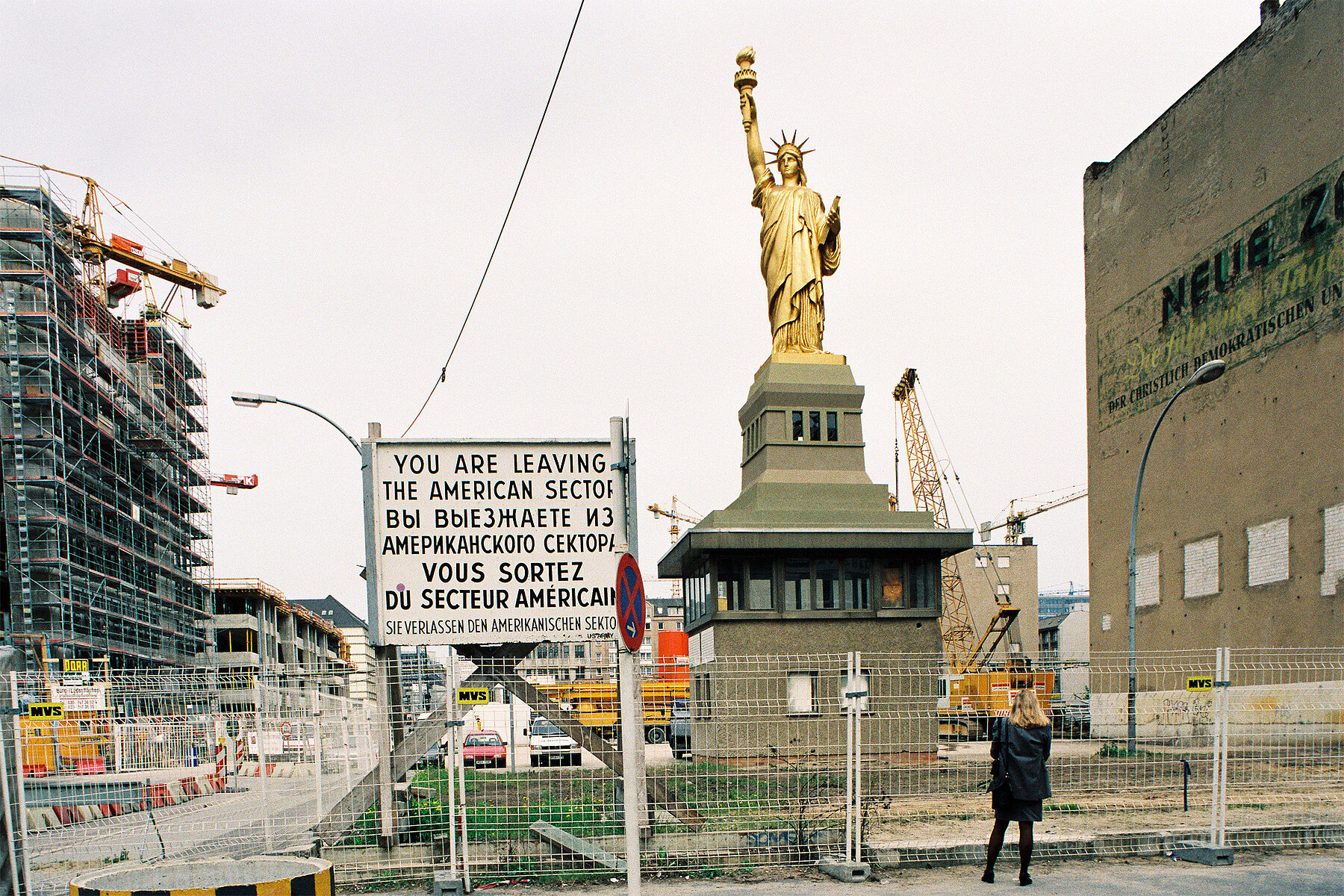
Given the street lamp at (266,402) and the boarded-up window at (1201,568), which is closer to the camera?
the street lamp at (266,402)

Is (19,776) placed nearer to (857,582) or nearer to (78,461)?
(857,582)

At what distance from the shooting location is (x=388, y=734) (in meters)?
10.1

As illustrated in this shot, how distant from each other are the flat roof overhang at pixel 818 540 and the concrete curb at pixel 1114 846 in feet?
40.7

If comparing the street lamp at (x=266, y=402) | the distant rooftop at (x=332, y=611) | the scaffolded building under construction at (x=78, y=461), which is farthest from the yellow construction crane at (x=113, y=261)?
the distant rooftop at (x=332, y=611)

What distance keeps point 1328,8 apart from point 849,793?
1085 inches

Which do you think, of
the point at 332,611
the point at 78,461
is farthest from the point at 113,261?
the point at 332,611

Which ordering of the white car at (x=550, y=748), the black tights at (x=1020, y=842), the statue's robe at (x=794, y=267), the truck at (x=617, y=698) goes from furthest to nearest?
the statue's robe at (x=794, y=267) → the white car at (x=550, y=748) → the truck at (x=617, y=698) → the black tights at (x=1020, y=842)

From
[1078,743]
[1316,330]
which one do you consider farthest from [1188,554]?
[1078,743]

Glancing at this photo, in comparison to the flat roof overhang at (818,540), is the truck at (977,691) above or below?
below

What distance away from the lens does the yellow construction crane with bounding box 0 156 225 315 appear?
66.0 m

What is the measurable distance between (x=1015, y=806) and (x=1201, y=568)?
27.0 metres

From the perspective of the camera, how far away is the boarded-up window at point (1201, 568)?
31969 mm

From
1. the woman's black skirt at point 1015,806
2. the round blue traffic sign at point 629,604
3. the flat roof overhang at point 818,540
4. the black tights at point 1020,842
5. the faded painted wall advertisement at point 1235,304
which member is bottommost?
Result: the black tights at point 1020,842

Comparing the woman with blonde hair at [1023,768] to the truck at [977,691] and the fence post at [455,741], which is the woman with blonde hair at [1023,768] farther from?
the truck at [977,691]
